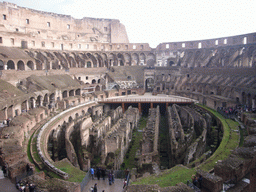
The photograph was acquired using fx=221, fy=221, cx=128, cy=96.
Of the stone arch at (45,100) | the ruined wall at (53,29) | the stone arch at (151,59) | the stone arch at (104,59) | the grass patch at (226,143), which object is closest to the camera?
the grass patch at (226,143)

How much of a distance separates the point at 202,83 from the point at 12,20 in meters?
39.0

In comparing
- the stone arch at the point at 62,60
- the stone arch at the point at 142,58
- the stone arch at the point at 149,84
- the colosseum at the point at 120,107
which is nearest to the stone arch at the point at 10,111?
the colosseum at the point at 120,107

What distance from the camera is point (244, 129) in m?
19.2

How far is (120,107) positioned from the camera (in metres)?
35.5

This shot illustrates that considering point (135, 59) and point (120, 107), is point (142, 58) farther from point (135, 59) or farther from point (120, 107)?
point (120, 107)

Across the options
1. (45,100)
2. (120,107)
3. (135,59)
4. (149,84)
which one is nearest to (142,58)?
(135,59)

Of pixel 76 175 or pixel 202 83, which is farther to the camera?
pixel 202 83

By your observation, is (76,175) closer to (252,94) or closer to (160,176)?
(160,176)

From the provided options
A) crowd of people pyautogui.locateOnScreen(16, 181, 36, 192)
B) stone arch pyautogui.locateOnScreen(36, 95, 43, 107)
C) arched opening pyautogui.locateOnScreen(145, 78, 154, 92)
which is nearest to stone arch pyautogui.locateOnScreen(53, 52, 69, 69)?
stone arch pyautogui.locateOnScreen(36, 95, 43, 107)

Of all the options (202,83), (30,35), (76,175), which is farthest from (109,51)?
(76,175)

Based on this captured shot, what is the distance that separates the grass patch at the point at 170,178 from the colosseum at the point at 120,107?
0.05 meters

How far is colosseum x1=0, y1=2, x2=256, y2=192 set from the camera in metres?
12.1

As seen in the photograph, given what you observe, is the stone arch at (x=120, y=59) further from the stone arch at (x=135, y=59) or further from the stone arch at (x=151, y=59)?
the stone arch at (x=151, y=59)

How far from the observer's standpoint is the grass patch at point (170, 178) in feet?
36.0
